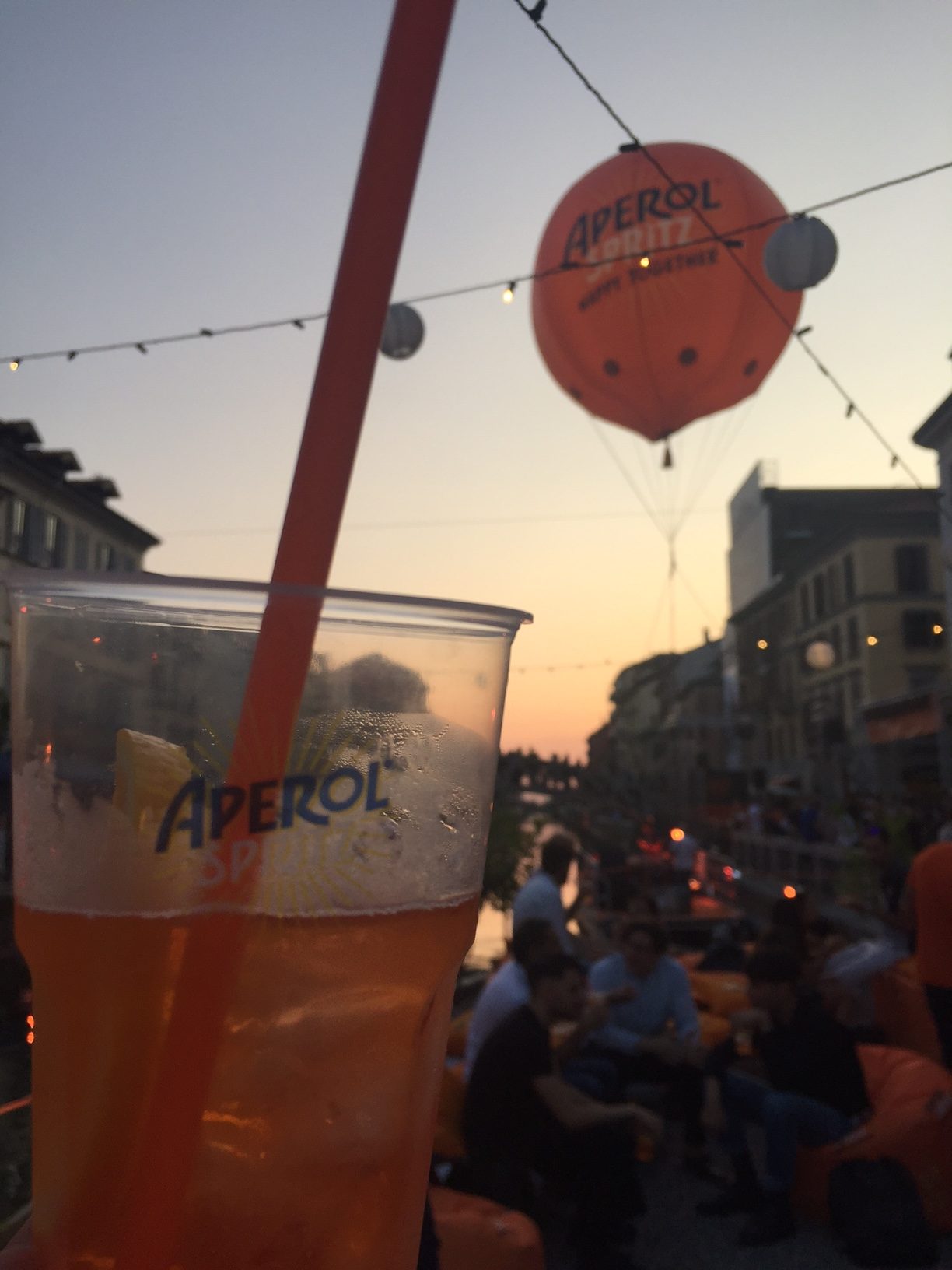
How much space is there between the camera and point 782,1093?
16.8 ft

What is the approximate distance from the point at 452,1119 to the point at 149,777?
4671 millimetres

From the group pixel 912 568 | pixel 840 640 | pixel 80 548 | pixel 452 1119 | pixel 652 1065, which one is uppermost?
pixel 912 568

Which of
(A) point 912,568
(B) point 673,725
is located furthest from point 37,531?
(B) point 673,725

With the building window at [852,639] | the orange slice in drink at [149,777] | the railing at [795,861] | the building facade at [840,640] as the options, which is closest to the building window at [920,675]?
the building facade at [840,640]

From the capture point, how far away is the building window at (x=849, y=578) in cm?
4394

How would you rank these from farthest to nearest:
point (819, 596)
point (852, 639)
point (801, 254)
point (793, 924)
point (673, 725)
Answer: point (673, 725), point (819, 596), point (852, 639), point (793, 924), point (801, 254)

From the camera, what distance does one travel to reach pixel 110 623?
0.70 m

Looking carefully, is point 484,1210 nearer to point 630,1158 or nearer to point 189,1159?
point 189,1159

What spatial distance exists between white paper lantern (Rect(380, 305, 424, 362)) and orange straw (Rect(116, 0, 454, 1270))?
791 centimetres

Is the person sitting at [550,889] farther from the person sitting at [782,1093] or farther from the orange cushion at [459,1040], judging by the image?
the person sitting at [782,1093]

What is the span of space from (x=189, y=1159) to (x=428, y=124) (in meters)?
0.63

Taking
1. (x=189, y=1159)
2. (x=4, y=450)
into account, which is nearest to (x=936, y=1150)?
(x=4, y=450)

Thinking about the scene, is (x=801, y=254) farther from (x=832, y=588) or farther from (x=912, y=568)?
(x=832, y=588)

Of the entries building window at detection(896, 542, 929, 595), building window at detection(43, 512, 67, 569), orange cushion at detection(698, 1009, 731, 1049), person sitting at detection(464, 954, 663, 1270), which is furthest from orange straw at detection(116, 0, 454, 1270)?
building window at detection(896, 542, 929, 595)
